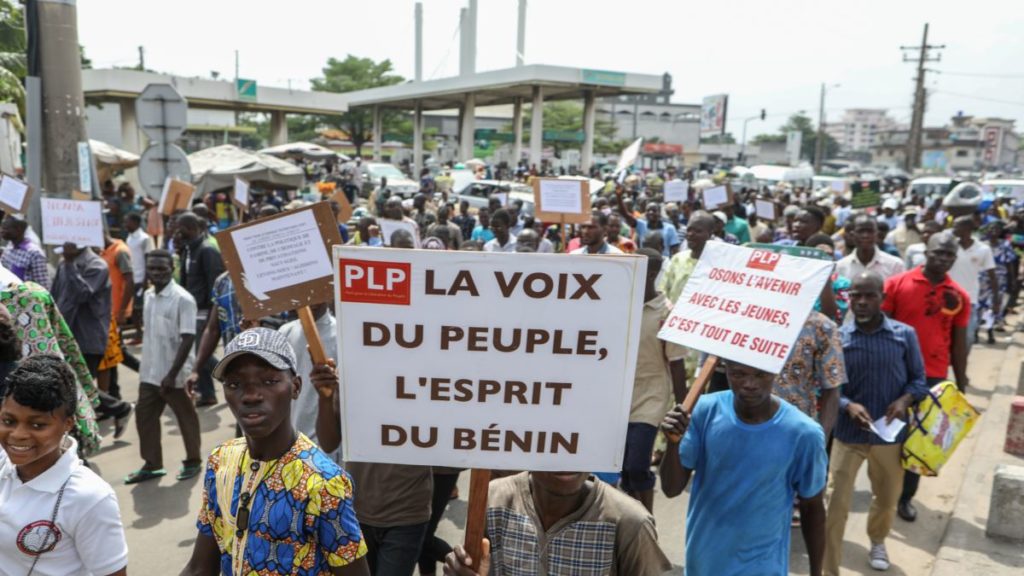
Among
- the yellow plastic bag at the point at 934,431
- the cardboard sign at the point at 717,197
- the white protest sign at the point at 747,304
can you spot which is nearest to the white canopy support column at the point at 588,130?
the cardboard sign at the point at 717,197

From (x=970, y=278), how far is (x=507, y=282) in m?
7.61

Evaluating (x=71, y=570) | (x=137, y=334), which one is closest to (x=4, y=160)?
(x=137, y=334)

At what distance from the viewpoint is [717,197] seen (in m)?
11.7

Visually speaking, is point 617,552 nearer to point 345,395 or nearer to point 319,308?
point 345,395

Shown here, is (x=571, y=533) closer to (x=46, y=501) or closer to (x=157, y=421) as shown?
(x=46, y=501)

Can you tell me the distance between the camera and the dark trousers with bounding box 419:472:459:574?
3959 mm

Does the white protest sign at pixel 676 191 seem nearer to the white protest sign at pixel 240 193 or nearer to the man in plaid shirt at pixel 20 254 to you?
the white protest sign at pixel 240 193

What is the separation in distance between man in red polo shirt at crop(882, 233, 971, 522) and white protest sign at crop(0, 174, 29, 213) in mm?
7977

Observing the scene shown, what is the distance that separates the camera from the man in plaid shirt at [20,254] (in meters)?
6.60

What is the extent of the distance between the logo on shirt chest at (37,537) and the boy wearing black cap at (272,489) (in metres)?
0.44

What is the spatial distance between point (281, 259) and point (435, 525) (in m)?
1.71

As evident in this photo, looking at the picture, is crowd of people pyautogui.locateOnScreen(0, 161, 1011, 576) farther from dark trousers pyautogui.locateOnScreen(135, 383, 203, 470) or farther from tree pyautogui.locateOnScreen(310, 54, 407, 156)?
tree pyautogui.locateOnScreen(310, 54, 407, 156)

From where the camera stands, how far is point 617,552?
90.7 inches

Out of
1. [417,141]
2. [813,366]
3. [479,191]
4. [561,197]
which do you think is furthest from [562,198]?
[417,141]
